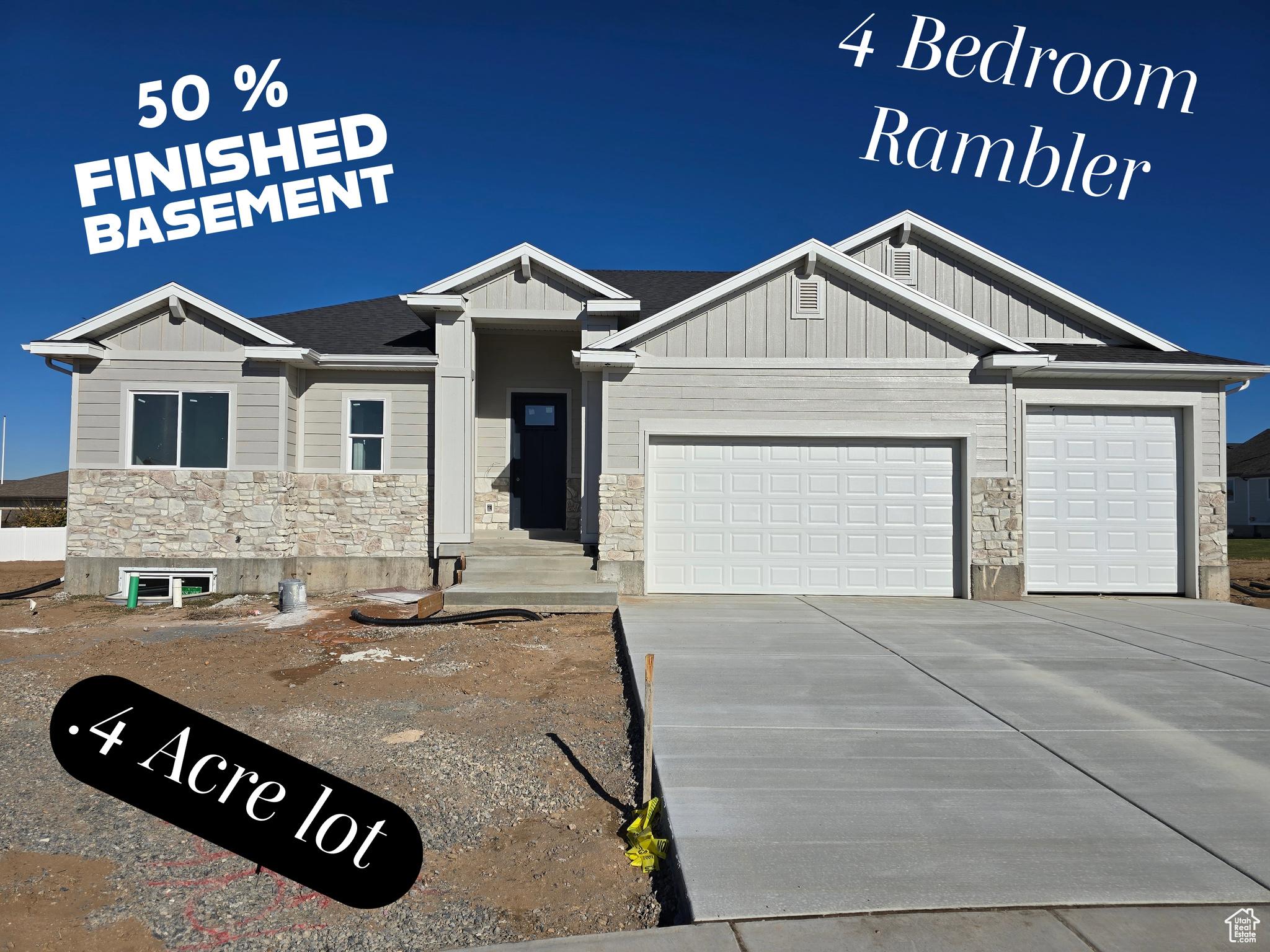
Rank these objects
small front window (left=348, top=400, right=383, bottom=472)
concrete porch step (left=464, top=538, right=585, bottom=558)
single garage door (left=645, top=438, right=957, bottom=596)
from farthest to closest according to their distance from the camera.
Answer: small front window (left=348, top=400, right=383, bottom=472)
concrete porch step (left=464, top=538, right=585, bottom=558)
single garage door (left=645, top=438, right=957, bottom=596)

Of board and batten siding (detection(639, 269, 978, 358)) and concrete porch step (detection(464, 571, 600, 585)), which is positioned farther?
board and batten siding (detection(639, 269, 978, 358))

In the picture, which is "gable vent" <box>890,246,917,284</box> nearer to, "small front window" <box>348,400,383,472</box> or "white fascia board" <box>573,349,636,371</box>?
"white fascia board" <box>573,349,636,371</box>

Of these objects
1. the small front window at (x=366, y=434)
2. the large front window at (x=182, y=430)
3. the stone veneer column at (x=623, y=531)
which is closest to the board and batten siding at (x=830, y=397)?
the stone veneer column at (x=623, y=531)

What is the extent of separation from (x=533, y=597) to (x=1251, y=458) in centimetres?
4341

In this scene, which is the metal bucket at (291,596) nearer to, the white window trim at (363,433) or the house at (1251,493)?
the white window trim at (363,433)

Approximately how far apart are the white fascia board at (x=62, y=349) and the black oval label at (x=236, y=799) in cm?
1013

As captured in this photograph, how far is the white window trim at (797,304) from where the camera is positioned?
11047 mm

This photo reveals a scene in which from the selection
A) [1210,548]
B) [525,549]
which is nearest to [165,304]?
[525,549]

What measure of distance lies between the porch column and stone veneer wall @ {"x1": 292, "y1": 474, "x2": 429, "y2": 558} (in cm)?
44

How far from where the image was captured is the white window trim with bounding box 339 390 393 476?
1247 cm

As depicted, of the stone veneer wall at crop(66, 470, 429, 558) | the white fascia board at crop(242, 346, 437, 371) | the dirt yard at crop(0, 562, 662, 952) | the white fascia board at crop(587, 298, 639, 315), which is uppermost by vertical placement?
the white fascia board at crop(587, 298, 639, 315)

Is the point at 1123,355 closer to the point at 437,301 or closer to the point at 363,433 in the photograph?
the point at 437,301

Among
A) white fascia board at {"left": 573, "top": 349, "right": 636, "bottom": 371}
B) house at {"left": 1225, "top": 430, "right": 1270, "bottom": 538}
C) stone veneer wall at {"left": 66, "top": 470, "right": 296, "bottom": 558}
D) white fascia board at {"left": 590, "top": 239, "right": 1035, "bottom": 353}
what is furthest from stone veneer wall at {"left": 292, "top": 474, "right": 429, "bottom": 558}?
house at {"left": 1225, "top": 430, "right": 1270, "bottom": 538}

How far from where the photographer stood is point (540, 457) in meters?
14.0
